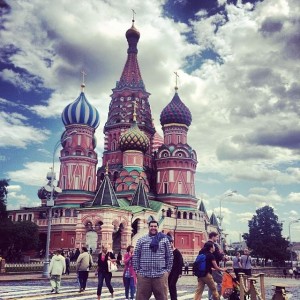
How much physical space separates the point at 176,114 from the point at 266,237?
2148 centimetres

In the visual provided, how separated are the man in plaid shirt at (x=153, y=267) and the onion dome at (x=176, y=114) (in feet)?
164

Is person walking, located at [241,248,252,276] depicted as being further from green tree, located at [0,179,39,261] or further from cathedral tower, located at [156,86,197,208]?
cathedral tower, located at [156,86,197,208]

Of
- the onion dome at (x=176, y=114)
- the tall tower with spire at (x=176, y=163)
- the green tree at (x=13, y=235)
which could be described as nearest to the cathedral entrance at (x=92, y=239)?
the green tree at (x=13, y=235)

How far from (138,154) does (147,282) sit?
44.1 metres

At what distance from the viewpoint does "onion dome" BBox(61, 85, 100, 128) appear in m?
54.0

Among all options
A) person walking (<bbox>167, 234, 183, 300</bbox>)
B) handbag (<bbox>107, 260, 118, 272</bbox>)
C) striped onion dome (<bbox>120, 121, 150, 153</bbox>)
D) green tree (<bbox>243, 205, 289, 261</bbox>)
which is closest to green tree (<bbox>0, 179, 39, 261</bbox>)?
striped onion dome (<bbox>120, 121, 150, 153</bbox>)

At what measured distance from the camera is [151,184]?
55.3 metres

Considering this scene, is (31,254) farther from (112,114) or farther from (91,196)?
(112,114)

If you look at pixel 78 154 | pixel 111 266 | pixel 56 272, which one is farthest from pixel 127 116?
pixel 111 266

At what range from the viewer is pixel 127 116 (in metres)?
56.9

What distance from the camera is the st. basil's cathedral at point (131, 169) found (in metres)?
48.3

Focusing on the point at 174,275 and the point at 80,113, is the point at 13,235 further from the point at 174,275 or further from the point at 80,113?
the point at 174,275

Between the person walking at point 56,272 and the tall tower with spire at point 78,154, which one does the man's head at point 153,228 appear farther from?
the tall tower with spire at point 78,154

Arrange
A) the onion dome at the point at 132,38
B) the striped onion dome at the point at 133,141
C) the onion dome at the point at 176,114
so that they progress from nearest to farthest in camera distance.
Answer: the striped onion dome at the point at 133,141 → the onion dome at the point at 176,114 → the onion dome at the point at 132,38
